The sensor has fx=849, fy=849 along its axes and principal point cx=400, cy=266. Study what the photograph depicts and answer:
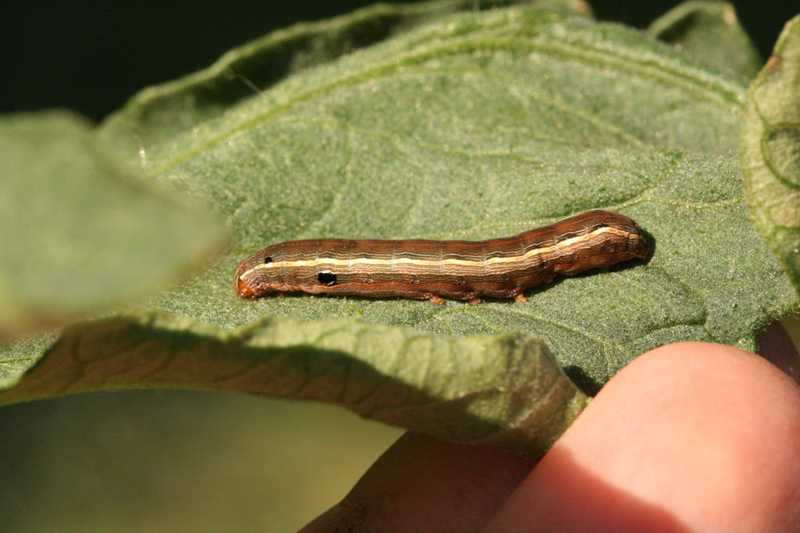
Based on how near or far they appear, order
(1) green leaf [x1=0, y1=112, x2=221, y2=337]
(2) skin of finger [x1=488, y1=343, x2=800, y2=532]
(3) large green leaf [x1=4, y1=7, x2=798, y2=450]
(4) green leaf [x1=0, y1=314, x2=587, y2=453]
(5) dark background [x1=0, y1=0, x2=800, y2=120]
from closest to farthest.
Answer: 1. (1) green leaf [x1=0, y1=112, x2=221, y2=337]
2. (4) green leaf [x1=0, y1=314, x2=587, y2=453]
3. (2) skin of finger [x1=488, y1=343, x2=800, y2=532]
4. (3) large green leaf [x1=4, y1=7, x2=798, y2=450]
5. (5) dark background [x1=0, y1=0, x2=800, y2=120]

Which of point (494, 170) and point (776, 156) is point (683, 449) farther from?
point (494, 170)

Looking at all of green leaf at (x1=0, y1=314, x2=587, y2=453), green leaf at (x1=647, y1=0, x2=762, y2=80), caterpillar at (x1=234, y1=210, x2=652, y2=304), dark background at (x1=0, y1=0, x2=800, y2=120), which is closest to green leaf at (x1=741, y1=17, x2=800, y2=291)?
caterpillar at (x1=234, y1=210, x2=652, y2=304)

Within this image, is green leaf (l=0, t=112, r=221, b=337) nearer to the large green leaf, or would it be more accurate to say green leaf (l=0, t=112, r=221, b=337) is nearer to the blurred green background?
the large green leaf

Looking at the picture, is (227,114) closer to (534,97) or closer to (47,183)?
(534,97)

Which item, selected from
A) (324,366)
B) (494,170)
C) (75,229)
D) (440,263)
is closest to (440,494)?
(440,263)

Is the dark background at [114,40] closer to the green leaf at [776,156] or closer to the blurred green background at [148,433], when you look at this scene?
the blurred green background at [148,433]

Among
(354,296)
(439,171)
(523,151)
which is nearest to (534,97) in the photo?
(523,151)

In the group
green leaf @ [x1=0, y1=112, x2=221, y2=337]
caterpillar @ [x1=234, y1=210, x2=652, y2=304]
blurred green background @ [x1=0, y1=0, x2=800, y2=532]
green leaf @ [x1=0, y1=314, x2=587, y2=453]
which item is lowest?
blurred green background @ [x1=0, y1=0, x2=800, y2=532]
